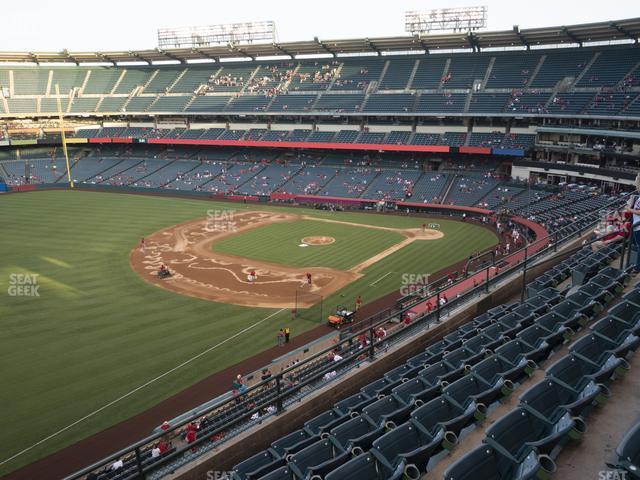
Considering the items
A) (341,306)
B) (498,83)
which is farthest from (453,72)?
(341,306)

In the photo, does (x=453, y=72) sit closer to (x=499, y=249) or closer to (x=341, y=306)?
(x=499, y=249)

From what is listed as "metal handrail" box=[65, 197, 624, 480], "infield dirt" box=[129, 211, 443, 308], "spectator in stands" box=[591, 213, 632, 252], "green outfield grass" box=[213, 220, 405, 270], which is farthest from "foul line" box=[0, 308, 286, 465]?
"spectator in stands" box=[591, 213, 632, 252]

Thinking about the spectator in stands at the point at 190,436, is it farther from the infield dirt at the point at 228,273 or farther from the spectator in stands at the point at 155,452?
the infield dirt at the point at 228,273

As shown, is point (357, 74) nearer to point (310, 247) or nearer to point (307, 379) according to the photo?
point (310, 247)

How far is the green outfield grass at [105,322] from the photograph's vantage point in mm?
18766

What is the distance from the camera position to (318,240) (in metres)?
45.1

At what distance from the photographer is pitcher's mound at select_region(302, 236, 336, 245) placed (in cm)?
4397

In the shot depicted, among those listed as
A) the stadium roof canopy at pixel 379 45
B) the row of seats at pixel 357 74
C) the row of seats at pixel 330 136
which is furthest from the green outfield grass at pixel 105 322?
the stadium roof canopy at pixel 379 45

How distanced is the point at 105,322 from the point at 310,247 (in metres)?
20.3

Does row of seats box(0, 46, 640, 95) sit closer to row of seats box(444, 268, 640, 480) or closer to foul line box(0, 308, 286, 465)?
foul line box(0, 308, 286, 465)

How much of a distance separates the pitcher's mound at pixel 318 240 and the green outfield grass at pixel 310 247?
60cm

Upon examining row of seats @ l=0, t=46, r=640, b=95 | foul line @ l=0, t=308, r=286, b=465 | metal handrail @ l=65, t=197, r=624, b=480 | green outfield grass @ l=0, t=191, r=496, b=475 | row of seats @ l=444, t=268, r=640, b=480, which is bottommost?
foul line @ l=0, t=308, r=286, b=465

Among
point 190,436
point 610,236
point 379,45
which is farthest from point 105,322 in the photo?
point 379,45

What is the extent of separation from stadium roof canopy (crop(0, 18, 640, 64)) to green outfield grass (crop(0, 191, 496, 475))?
30.7 meters
